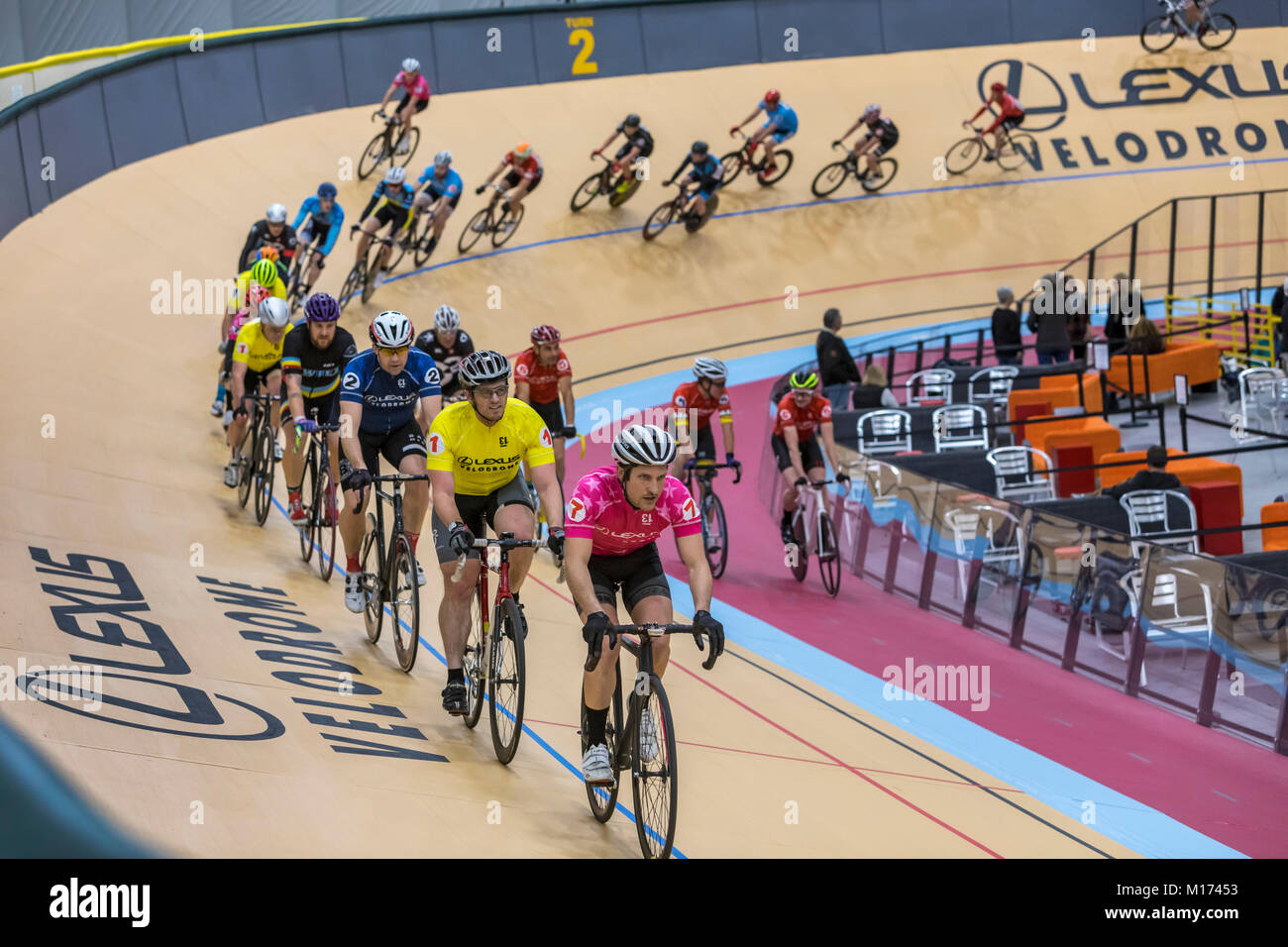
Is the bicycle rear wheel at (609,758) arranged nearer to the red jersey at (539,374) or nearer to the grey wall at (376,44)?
the red jersey at (539,374)

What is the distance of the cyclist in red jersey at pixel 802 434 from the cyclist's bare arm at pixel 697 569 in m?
4.25

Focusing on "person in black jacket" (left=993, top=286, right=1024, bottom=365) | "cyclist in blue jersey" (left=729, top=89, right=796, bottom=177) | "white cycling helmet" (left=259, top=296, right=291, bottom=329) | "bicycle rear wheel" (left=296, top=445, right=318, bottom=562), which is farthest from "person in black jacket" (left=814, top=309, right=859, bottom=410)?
"white cycling helmet" (left=259, top=296, right=291, bottom=329)

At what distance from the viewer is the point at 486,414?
17.5ft

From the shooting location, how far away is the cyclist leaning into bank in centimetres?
707

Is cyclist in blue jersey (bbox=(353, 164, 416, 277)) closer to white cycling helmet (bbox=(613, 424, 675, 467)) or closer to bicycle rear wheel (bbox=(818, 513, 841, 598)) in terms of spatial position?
bicycle rear wheel (bbox=(818, 513, 841, 598))

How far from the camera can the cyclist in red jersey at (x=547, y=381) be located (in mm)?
8656

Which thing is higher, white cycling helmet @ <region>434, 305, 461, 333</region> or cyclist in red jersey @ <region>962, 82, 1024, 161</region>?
cyclist in red jersey @ <region>962, 82, 1024, 161</region>

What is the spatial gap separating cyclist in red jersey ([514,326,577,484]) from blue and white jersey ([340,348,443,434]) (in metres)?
1.91

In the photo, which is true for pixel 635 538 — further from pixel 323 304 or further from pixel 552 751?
pixel 323 304

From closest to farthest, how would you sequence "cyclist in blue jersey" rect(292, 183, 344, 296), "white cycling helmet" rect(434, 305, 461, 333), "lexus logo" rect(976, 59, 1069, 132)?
"white cycling helmet" rect(434, 305, 461, 333) < "cyclist in blue jersey" rect(292, 183, 344, 296) < "lexus logo" rect(976, 59, 1069, 132)

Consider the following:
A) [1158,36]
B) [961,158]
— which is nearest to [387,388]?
[961,158]

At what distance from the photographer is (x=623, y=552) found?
483 cm
